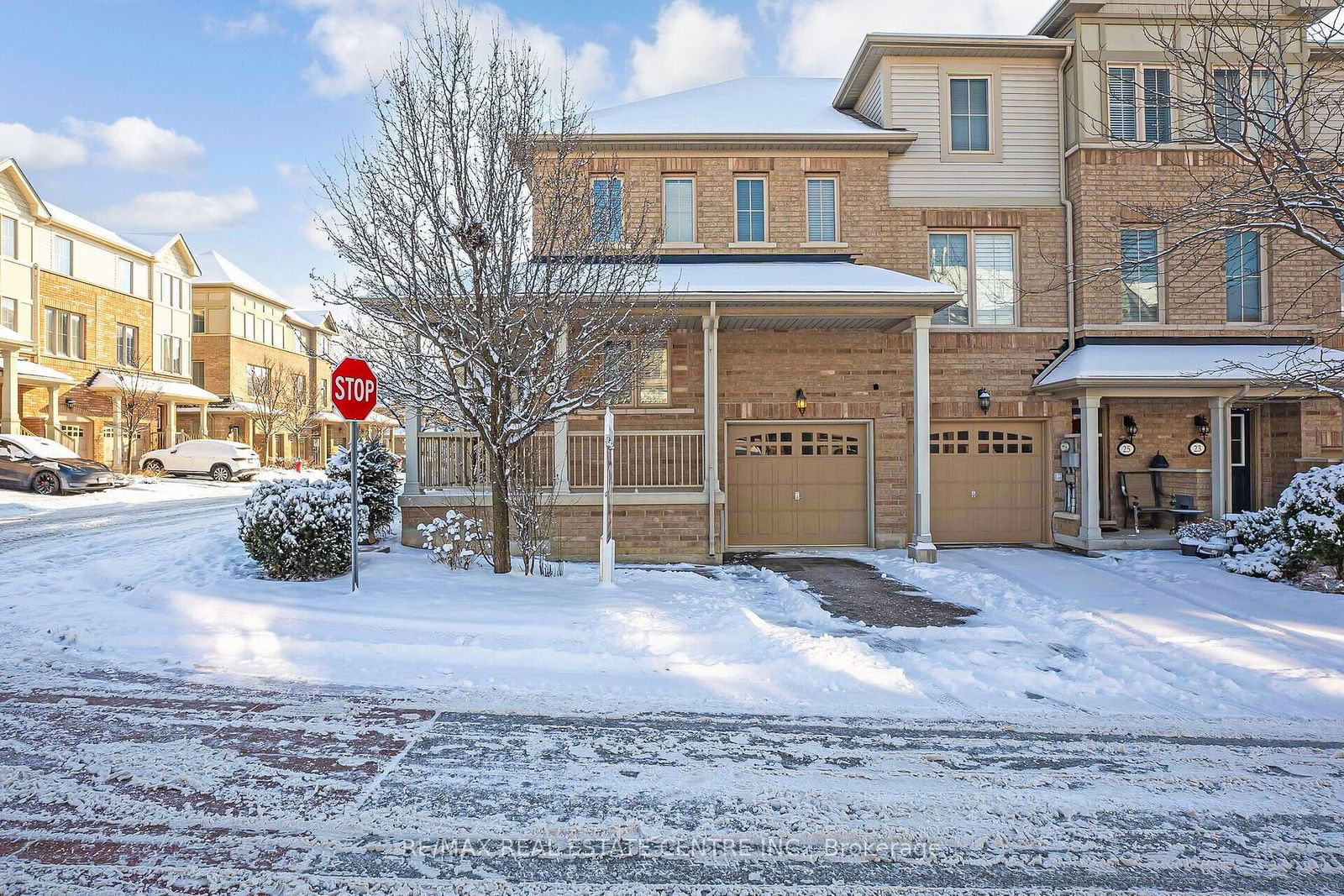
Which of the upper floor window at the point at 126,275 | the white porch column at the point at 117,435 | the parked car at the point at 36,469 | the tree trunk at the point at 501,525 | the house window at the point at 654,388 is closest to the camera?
the tree trunk at the point at 501,525

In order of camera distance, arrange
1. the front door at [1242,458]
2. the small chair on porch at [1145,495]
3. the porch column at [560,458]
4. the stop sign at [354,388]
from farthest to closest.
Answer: the front door at [1242,458] < the small chair on porch at [1145,495] < the porch column at [560,458] < the stop sign at [354,388]

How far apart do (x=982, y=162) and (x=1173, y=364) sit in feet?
15.6

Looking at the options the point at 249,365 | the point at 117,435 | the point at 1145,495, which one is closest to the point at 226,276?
the point at 249,365

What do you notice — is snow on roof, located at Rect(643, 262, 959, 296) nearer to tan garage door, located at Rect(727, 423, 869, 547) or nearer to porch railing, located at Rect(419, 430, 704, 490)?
porch railing, located at Rect(419, 430, 704, 490)

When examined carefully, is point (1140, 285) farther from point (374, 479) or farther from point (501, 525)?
point (374, 479)

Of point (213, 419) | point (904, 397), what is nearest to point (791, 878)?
point (904, 397)

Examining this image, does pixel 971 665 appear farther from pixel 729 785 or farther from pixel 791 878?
pixel 791 878

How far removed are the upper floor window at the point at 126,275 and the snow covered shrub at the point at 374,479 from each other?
2568 centimetres

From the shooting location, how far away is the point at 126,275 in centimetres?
3061

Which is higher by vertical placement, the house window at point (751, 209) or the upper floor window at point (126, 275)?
the upper floor window at point (126, 275)

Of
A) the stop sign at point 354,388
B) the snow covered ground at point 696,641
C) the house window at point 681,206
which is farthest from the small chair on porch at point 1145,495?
the stop sign at point 354,388

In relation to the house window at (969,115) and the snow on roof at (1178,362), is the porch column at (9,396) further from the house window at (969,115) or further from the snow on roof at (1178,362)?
the snow on roof at (1178,362)

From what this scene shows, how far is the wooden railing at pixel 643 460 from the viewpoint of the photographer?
1184 cm

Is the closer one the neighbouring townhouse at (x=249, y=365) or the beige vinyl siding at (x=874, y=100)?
the beige vinyl siding at (x=874, y=100)
